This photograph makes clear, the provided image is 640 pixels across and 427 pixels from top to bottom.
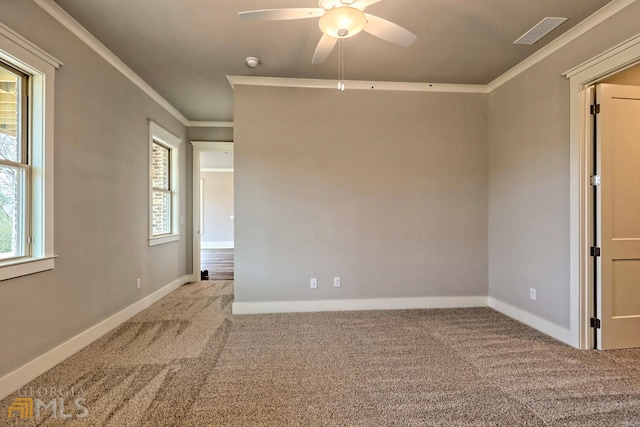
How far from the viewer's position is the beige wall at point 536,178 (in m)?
2.60

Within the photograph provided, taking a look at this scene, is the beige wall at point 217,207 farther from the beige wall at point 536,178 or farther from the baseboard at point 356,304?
the beige wall at point 536,178

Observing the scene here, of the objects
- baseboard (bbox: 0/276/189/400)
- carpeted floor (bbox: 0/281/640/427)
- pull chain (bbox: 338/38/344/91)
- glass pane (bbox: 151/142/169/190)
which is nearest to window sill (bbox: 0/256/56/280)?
baseboard (bbox: 0/276/189/400)

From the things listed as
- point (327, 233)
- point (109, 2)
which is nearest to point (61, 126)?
point (109, 2)

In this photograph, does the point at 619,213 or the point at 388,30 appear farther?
the point at 619,213

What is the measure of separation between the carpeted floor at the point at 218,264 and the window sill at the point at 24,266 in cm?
330

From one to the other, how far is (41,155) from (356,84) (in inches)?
118

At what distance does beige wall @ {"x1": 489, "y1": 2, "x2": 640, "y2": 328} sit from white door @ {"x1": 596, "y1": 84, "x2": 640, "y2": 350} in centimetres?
→ 24

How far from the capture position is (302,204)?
11.3ft

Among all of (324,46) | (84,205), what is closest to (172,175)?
(84,205)

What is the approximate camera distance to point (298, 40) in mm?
2596

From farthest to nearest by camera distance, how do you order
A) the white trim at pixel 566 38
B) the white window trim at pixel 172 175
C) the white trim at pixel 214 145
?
the white trim at pixel 214 145, the white window trim at pixel 172 175, the white trim at pixel 566 38

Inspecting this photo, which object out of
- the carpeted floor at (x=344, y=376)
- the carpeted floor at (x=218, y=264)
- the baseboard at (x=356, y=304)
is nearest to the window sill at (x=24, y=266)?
the carpeted floor at (x=344, y=376)

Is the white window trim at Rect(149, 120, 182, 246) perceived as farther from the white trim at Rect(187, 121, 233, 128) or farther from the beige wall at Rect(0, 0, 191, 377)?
the white trim at Rect(187, 121, 233, 128)
